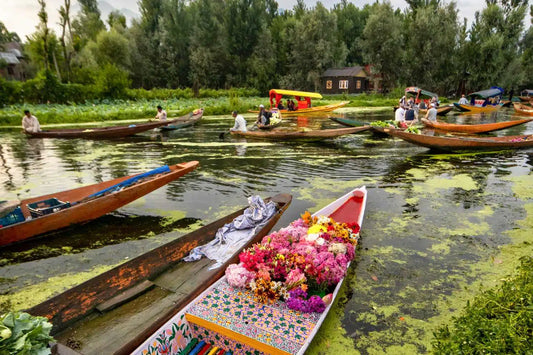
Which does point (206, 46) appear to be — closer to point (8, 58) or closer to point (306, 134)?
point (8, 58)

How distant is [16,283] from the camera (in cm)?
459

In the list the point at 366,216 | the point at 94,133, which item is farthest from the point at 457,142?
the point at 94,133

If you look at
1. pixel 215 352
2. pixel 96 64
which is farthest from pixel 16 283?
pixel 96 64

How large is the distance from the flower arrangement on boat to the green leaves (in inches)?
70.2

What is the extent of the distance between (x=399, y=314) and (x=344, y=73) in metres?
41.0

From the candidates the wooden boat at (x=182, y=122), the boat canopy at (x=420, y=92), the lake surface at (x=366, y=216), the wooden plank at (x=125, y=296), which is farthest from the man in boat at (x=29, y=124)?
the boat canopy at (x=420, y=92)

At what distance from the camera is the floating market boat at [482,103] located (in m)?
26.4

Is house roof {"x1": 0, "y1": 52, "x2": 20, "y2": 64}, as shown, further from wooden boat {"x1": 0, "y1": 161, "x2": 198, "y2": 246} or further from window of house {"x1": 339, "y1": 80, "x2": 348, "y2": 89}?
wooden boat {"x1": 0, "y1": 161, "x2": 198, "y2": 246}

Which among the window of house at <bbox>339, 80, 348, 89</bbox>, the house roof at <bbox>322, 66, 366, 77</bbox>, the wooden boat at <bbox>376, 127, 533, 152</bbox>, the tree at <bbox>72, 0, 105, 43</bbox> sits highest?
the tree at <bbox>72, 0, 105, 43</bbox>

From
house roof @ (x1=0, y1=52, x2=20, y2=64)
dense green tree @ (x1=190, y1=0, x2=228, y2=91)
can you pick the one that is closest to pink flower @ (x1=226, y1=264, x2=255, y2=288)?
dense green tree @ (x1=190, y1=0, x2=228, y2=91)

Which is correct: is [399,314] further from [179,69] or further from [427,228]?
[179,69]

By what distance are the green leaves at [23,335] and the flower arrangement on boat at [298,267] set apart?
1.78m

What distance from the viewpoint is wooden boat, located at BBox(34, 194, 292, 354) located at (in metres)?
2.98

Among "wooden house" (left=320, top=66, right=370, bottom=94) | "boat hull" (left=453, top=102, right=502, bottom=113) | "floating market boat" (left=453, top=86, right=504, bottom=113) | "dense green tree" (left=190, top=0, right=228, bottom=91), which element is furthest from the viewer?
"dense green tree" (left=190, top=0, right=228, bottom=91)
